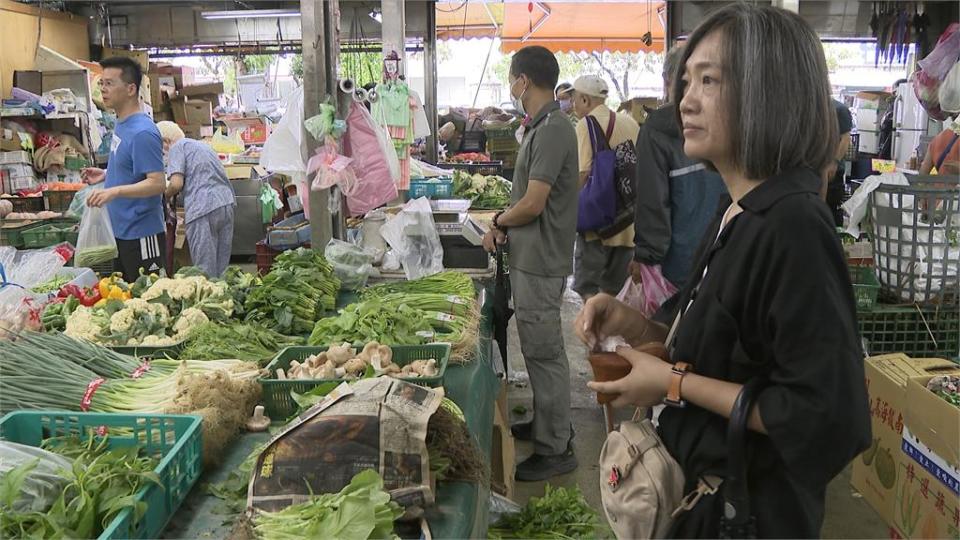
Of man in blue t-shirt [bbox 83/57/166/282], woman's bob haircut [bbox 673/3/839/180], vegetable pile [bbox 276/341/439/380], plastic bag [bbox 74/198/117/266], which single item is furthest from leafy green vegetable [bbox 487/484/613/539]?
plastic bag [bbox 74/198/117/266]

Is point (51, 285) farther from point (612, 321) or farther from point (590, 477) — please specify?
point (612, 321)

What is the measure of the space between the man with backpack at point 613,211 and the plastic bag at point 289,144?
1.76 meters

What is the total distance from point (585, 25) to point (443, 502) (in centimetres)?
1136

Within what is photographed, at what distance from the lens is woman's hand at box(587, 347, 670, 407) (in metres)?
1.46

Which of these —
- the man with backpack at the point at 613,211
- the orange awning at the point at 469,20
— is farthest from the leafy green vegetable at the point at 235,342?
the orange awning at the point at 469,20

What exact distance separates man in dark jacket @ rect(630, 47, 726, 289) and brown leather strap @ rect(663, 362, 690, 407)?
259 centimetres

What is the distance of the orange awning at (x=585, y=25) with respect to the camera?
1220 centimetres

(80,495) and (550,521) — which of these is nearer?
(80,495)

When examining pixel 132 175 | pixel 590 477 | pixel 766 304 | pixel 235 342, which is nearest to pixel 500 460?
pixel 590 477

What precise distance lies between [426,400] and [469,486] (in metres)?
0.28

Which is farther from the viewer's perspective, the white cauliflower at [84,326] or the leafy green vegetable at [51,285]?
the leafy green vegetable at [51,285]

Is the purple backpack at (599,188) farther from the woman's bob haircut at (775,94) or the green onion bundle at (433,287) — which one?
the woman's bob haircut at (775,94)

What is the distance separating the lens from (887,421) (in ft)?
12.1

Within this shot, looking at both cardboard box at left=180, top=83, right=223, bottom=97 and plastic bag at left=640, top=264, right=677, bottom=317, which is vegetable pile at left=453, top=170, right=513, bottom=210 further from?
cardboard box at left=180, top=83, right=223, bottom=97
